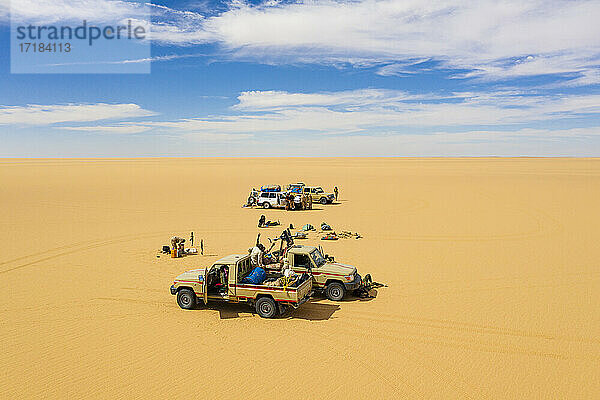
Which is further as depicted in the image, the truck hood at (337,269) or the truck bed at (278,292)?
the truck hood at (337,269)

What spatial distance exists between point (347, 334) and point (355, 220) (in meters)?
19.8

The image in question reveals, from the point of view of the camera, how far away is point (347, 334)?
37.5 ft

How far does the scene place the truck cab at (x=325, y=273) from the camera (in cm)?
1397

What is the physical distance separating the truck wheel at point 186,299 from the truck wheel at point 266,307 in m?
2.22

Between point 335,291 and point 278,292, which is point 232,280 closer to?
point 278,292

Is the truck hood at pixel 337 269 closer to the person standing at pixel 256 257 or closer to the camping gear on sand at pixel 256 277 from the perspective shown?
the person standing at pixel 256 257

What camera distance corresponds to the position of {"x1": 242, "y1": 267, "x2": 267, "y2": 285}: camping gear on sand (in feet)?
42.1

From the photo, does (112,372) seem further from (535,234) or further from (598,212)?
(598,212)

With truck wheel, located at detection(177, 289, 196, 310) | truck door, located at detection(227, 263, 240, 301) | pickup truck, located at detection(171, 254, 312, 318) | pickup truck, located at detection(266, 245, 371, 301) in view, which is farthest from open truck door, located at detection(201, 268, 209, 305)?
pickup truck, located at detection(266, 245, 371, 301)

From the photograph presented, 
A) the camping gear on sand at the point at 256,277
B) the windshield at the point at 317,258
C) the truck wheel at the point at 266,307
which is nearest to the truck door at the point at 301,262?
the windshield at the point at 317,258

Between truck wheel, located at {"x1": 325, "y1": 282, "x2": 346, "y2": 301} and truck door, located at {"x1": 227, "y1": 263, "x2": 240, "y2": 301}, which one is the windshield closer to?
truck wheel, located at {"x1": 325, "y1": 282, "x2": 346, "y2": 301}

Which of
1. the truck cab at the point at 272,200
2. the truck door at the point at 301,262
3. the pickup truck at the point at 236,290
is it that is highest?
the truck cab at the point at 272,200

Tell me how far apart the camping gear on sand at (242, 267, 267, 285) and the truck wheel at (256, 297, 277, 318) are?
600 millimetres

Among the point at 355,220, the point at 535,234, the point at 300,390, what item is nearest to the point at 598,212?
the point at 535,234
